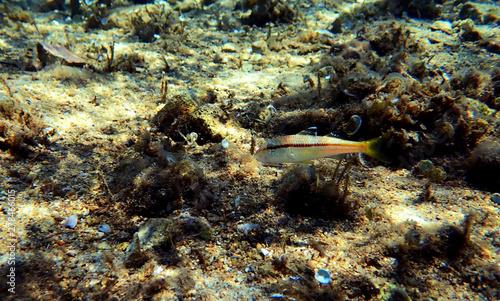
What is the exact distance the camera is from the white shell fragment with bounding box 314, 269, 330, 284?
8.00 feet

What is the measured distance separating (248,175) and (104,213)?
6.58 feet

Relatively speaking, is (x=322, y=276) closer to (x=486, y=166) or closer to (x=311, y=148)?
(x=311, y=148)

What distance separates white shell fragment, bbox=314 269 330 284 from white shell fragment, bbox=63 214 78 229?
2877 millimetres

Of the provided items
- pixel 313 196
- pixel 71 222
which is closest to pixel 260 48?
pixel 313 196

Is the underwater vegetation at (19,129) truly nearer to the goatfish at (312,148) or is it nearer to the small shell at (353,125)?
the goatfish at (312,148)

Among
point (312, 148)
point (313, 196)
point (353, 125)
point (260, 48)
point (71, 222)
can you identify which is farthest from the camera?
point (260, 48)

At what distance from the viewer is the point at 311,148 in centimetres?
302

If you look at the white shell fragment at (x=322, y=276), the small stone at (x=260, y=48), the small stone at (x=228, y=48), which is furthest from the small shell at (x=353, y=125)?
the small stone at (x=228, y=48)

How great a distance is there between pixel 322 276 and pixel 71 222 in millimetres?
2966

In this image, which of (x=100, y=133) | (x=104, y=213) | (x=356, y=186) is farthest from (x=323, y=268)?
(x=100, y=133)

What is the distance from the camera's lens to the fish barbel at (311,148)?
2.98 m

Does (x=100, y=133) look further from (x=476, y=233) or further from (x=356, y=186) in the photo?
(x=476, y=233)

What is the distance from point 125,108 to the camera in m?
4.89

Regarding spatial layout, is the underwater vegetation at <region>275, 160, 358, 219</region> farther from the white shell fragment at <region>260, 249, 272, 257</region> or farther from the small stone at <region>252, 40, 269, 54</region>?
the small stone at <region>252, 40, 269, 54</region>
